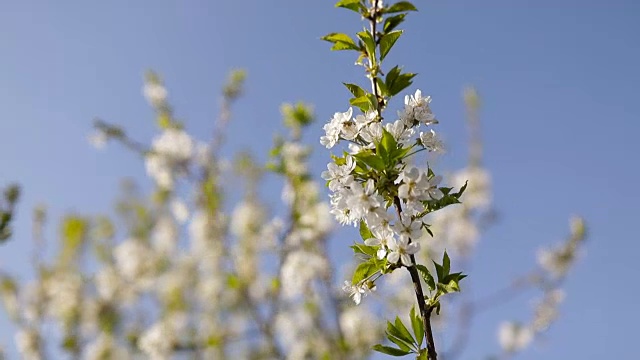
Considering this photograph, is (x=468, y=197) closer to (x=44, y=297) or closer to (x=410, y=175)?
(x=44, y=297)

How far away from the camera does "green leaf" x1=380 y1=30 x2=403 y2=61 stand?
4.77ft

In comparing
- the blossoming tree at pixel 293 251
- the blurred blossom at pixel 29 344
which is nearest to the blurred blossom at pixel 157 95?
the blossoming tree at pixel 293 251

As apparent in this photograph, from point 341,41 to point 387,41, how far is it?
12 cm

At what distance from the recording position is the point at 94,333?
25.3ft

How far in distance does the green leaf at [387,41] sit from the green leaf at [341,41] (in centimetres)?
7

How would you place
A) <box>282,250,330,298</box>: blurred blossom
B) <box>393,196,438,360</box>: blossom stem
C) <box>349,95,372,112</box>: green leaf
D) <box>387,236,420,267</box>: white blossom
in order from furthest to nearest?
<box>282,250,330,298</box>: blurred blossom
<box>349,95,372,112</box>: green leaf
<box>387,236,420,267</box>: white blossom
<box>393,196,438,360</box>: blossom stem

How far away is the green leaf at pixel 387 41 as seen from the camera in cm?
145

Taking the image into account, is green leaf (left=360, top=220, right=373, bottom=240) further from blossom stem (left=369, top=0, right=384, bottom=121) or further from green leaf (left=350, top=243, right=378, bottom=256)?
blossom stem (left=369, top=0, right=384, bottom=121)

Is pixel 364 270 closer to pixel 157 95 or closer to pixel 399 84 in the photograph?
pixel 399 84

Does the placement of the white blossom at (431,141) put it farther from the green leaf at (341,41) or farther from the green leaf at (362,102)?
the green leaf at (341,41)

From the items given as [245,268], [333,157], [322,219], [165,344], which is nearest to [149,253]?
[245,268]

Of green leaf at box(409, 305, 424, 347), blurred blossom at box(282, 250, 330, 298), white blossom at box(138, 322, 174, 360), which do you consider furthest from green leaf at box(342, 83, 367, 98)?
white blossom at box(138, 322, 174, 360)

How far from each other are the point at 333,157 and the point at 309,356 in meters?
4.83

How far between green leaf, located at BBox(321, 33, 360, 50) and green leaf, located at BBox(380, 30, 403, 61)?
0.07 meters
